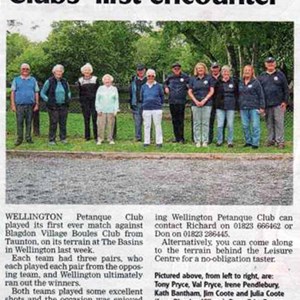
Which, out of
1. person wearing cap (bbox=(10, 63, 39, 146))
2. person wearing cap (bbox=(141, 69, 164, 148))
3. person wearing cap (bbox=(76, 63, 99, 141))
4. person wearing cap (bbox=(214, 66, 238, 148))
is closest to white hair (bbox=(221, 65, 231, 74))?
person wearing cap (bbox=(214, 66, 238, 148))

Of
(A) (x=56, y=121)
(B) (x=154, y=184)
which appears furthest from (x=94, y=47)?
(B) (x=154, y=184)

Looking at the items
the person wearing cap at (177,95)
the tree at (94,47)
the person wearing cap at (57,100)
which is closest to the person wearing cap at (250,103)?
the person wearing cap at (177,95)

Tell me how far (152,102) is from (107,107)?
80 mm

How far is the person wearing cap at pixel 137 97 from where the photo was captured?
2354 millimetres

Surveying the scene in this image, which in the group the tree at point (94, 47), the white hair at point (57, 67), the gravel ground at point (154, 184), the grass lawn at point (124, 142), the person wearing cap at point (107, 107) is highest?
the tree at point (94, 47)

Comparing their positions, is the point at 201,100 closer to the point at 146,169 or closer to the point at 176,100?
the point at 176,100

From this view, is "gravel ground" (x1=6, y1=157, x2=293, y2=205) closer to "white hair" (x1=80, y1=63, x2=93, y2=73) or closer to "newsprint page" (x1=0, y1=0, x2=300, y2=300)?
"newsprint page" (x1=0, y1=0, x2=300, y2=300)

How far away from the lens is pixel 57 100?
2365mm

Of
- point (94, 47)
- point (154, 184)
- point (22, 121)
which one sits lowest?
point (154, 184)

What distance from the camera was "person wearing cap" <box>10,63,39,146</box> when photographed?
7.64 feet

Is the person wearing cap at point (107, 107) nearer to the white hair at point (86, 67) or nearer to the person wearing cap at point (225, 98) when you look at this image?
the white hair at point (86, 67)

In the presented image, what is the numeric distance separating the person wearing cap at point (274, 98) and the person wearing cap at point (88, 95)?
293 mm

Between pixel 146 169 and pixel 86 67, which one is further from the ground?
pixel 86 67

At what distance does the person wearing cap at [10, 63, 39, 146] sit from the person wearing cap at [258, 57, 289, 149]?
0.40 meters
